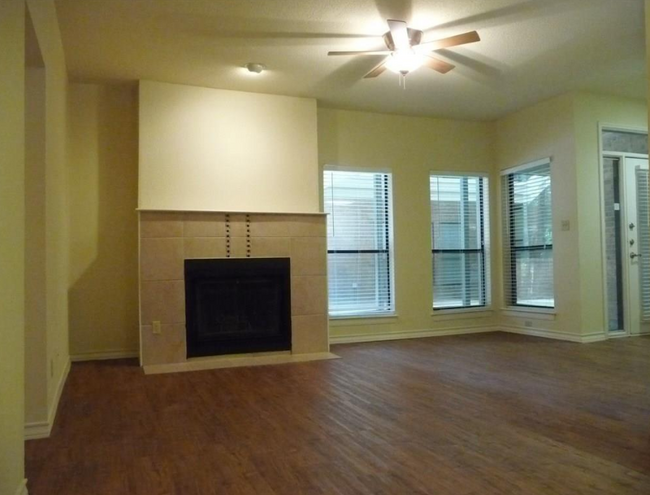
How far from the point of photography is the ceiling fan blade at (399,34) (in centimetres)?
357

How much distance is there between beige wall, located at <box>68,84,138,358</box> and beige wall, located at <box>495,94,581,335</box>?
467 cm

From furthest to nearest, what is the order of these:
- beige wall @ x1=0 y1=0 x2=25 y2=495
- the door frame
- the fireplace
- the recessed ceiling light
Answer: the door frame, the fireplace, the recessed ceiling light, beige wall @ x1=0 y1=0 x2=25 y2=495

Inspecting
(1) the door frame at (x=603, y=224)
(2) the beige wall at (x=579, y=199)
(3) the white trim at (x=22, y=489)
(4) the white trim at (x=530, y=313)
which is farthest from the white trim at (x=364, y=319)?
(3) the white trim at (x=22, y=489)

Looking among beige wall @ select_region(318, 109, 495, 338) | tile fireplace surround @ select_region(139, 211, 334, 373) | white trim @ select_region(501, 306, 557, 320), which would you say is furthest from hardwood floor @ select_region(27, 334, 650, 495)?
beige wall @ select_region(318, 109, 495, 338)

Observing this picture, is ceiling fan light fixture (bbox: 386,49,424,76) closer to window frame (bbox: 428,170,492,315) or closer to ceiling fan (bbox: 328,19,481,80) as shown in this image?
ceiling fan (bbox: 328,19,481,80)

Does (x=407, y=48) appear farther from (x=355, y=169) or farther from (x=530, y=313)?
(x=530, y=313)

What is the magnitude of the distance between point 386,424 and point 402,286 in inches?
134

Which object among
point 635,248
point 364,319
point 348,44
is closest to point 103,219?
point 348,44

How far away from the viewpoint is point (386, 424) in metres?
2.87

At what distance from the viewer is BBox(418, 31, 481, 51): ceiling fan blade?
350cm

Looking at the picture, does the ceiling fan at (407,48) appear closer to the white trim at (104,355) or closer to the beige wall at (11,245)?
the beige wall at (11,245)

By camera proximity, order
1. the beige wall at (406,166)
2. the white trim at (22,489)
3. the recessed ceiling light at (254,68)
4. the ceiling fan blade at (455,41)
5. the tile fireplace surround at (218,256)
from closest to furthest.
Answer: the white trim at (22,489)
the ceiling fan blade at (455,41)
the recessed ceiling light at (254,68)
the tile fireplace surround at (218,256)
the beige wall at (406,166)

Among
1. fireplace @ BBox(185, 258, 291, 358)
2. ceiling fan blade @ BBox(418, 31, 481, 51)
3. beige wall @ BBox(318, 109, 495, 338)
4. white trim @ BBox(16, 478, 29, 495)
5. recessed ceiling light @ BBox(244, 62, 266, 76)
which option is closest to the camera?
white trim @ BBox(16, 478, 29, 495)

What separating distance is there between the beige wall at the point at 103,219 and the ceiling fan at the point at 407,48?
255 centimetres
